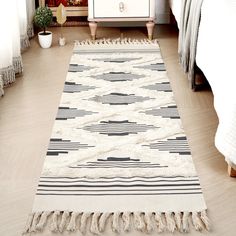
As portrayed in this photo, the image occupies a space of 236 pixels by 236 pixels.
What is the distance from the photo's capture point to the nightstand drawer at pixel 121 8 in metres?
3.81

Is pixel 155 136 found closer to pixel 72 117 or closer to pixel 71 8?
pixel 72 117

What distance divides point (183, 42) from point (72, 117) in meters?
0.97

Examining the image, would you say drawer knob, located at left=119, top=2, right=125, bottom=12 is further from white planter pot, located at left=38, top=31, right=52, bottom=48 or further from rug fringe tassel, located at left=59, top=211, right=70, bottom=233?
rug fringe tassel, located at left=59, top=211, right=70, bottom=233

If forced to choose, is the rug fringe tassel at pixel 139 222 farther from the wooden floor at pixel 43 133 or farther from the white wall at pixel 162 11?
the white wall at pixel 162 11

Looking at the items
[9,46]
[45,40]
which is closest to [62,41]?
[45,40]

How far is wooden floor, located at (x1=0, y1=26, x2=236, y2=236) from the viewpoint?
1.87m

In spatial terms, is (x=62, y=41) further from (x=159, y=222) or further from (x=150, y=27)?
(x=159, y=222)

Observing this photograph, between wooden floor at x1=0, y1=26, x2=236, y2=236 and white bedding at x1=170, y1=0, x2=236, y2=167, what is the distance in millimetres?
168

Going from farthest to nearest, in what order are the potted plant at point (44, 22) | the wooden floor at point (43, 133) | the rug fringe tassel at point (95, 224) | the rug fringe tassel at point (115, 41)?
the rug fringe tassel at point (115, 41), the potted plant at point (44, 22), the wooden floor at point (43, 133), the rug fringe tassel at point (95, 224)

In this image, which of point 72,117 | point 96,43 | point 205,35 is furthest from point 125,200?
point 96,43

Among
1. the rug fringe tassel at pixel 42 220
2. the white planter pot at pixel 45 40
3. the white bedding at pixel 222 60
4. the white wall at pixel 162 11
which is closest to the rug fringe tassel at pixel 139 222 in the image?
the rug fringe tassel at pixel 42 220

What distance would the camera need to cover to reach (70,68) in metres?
3.30

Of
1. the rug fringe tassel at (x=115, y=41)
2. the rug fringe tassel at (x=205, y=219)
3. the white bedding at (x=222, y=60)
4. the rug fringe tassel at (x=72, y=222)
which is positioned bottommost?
the rug fringe tassel at (x=115, y=41)

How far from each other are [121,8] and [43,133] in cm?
169
